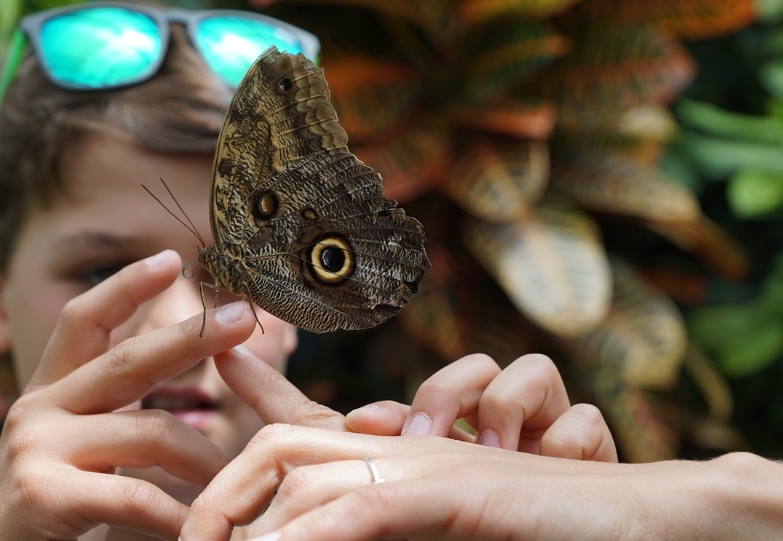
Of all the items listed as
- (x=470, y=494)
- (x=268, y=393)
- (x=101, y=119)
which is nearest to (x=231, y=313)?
(x=268, y=393)

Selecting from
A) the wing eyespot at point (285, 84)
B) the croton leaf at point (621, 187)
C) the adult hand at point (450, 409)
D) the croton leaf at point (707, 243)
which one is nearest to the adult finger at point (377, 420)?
the adult hand at point (450, 409)

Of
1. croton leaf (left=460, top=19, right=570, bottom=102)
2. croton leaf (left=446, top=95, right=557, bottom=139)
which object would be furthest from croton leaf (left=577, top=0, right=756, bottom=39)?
croton leaf (left=446, top=95, right=557, bottom=139)

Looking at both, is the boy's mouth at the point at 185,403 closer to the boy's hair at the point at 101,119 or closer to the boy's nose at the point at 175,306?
the boy's nose at the point at 175,306

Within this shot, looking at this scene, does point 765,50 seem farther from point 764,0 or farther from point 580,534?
point 580,534

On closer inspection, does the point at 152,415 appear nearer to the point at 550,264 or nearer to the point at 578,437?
the point at 578,437

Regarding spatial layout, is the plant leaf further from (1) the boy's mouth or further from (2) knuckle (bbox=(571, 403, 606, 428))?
(1) the boy's mouth
